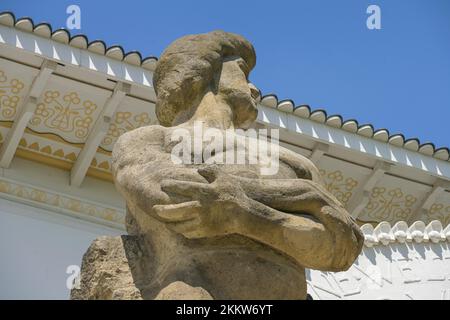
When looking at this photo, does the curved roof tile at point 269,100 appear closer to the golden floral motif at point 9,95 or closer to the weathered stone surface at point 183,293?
the golden floral motif at point 9,95

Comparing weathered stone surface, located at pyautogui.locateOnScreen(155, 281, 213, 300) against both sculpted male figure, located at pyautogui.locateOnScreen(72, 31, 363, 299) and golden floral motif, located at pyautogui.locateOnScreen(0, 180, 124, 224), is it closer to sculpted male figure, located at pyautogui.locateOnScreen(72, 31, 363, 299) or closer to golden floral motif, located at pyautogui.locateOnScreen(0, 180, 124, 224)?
sculpted male figure, located at pyautogui.locateOnScreen(72, 31, 363, 299)

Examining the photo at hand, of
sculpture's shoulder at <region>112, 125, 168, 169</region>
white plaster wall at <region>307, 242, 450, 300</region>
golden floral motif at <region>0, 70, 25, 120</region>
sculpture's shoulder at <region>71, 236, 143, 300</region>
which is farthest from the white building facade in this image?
sculpture's shoulder at <region>71, 236, 143, 300</region>

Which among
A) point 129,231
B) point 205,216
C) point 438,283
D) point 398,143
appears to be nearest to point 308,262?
point 205,216

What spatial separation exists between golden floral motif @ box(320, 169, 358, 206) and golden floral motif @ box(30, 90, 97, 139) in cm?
215

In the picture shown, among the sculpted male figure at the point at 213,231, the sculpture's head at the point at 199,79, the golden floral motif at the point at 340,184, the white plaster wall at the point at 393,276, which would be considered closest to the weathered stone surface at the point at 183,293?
the sculpted male figure at the point at 213,231

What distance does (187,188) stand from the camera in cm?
341

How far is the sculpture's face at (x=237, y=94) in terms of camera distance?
4.11 meters

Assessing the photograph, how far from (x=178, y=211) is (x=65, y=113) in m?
6.22

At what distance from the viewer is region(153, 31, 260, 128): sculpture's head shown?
160 inches

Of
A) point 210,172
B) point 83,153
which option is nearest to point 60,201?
point 83,153

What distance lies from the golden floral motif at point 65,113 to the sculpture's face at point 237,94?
528cm

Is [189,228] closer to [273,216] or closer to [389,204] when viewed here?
[273,216]

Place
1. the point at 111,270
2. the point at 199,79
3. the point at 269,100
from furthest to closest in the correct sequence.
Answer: the point at 269,100, the point at 199,79, the point at 111,270
